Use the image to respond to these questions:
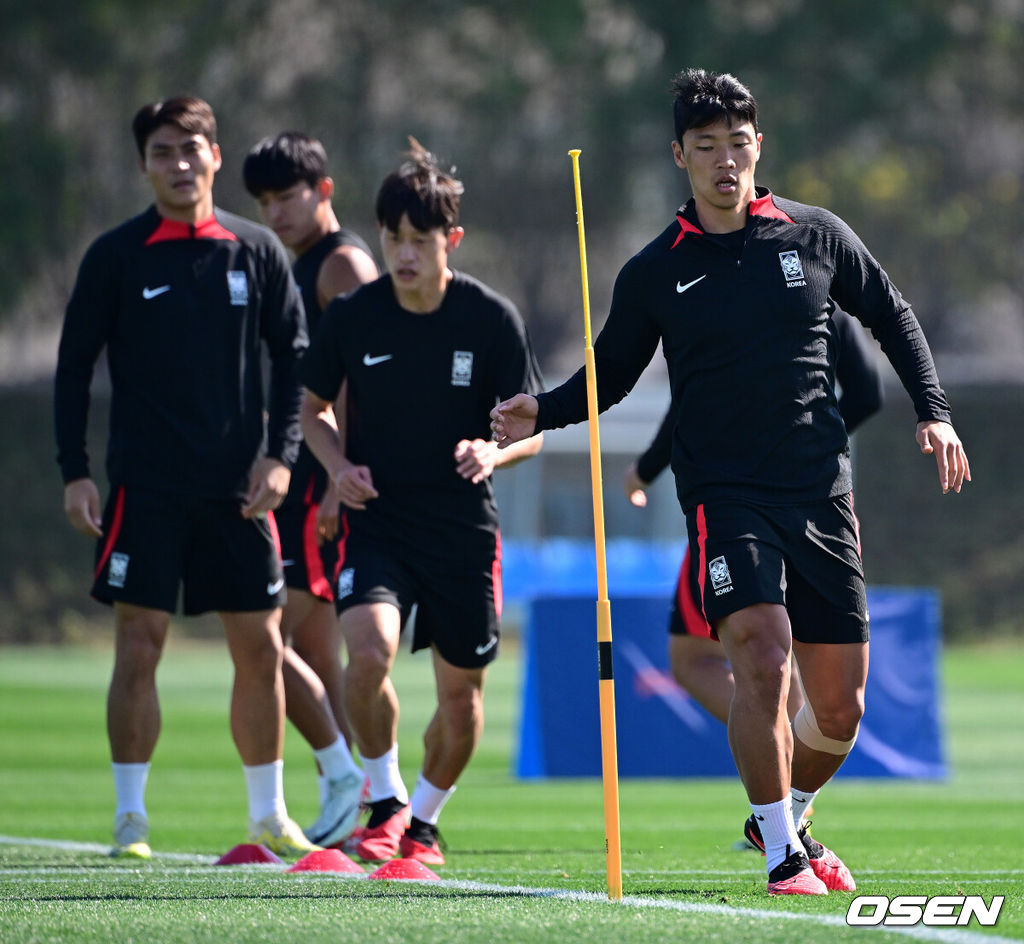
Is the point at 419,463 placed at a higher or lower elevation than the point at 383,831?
higher

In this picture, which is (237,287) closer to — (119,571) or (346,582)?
(119,571)

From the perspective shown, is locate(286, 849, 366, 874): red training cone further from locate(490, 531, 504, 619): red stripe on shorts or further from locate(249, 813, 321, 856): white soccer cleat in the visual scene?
locate(490, 531, 504, 619): red stripe on shorts

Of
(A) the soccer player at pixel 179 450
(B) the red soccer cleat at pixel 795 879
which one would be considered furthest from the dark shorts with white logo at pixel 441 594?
(B) the red soccer cleat at pixel 795 879

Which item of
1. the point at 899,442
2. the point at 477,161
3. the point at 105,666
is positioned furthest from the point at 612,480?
the point at 105,666

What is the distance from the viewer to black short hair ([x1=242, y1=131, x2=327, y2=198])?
840 cm

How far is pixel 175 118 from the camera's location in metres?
7.66

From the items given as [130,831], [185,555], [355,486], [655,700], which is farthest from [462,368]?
[655,700]

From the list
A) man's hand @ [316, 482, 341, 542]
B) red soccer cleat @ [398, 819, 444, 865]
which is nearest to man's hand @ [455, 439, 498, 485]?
red soccer cleat @ [398, 819, 444, 865]

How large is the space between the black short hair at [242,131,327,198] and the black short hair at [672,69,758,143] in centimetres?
258

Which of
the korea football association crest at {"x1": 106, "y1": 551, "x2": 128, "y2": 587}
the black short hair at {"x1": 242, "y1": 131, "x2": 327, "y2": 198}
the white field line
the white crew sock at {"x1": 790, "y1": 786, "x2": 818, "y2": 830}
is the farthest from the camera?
the black short hair at {"x1": 242, "y1": 131, "x2": 327, "y2": 198}

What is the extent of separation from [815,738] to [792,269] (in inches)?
59.6

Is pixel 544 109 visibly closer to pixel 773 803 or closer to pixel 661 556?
pixel 661 556

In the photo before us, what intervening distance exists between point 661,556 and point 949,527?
742 cm

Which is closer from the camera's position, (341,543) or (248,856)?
(248,856)
